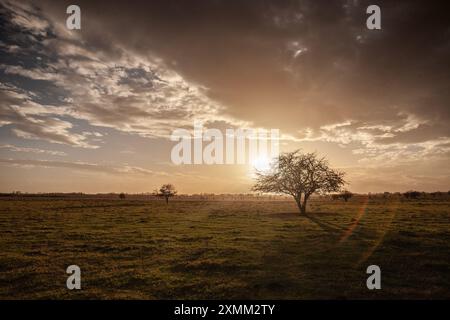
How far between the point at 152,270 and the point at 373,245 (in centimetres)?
1549

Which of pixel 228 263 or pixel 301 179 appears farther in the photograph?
pixel 301 179

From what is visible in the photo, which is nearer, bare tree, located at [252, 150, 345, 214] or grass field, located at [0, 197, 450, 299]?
grass field, located at [0, 197, 450, 299]

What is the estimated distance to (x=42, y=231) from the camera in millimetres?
30156

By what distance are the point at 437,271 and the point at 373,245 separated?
248 inches

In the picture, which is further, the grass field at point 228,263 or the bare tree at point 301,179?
the bare tree at point 301,179

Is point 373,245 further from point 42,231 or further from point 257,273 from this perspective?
point 42,231

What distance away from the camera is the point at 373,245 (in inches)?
869

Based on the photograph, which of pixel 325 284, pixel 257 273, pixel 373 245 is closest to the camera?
pixel 325 284

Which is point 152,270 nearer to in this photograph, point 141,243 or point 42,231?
point 141,243
